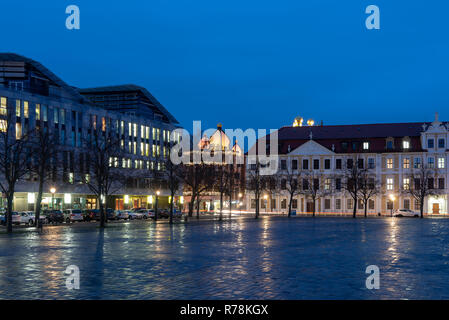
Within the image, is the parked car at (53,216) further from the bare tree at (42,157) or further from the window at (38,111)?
the window at (38,111)

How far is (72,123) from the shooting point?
8300 centimetres

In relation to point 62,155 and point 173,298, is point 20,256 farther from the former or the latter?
point 62,155

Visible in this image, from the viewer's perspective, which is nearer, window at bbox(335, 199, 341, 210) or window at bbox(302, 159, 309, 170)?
window at bbox(335, 199, 341, 210)

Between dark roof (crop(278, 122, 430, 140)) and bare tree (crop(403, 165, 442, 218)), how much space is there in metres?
7.55

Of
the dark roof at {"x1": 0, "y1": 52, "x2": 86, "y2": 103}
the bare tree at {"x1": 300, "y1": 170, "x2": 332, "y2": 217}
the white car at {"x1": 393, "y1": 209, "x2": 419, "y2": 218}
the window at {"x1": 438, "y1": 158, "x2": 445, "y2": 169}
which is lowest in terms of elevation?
the white car at {"x1": 393, "y1": 209, "x2": 419, "y2": 218}

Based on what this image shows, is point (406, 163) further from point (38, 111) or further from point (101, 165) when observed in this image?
point (101, 165)

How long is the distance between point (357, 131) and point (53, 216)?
6362 cm

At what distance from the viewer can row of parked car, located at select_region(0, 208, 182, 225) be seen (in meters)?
54.6

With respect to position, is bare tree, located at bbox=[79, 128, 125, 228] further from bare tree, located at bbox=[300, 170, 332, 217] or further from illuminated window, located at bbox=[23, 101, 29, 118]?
bare tree, located at bbox=[300, 170, 332, 217]

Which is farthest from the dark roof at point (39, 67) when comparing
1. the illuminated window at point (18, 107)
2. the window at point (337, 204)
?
the window at point (337, 204)

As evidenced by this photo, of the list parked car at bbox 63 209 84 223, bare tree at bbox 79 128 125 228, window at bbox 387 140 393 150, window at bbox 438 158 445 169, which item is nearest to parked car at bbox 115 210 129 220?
bare tree at bbox 79 128 125 228

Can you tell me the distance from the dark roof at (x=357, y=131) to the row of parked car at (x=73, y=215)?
122ft

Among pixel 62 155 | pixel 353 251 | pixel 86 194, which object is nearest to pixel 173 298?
pixel 353 251

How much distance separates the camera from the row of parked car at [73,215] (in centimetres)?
5459
